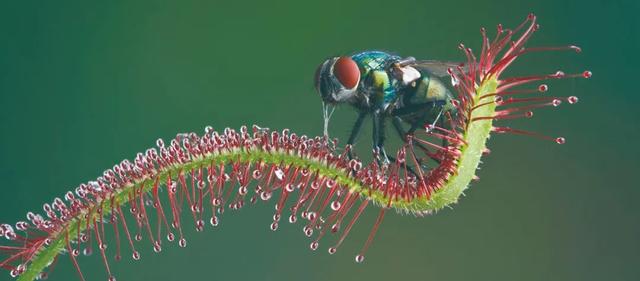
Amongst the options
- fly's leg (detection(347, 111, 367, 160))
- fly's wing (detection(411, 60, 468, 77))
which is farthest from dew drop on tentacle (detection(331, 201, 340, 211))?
fly's wing (detection(411, 60, 468, 77))

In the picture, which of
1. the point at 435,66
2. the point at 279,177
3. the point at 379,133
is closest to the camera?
the point at 279,177

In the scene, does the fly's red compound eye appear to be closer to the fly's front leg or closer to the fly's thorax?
the fly's front leg

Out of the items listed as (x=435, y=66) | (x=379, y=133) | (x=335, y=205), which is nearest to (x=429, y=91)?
(x=435, y=66)

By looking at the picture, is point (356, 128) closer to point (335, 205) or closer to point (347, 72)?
point (347, 72)

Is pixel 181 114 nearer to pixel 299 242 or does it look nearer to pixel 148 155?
pixel 299 242

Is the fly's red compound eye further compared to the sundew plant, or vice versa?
the fly's red compound eye

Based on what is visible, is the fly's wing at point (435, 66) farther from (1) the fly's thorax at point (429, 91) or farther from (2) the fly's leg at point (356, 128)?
(2) the fly's leg at point (356, 128)
